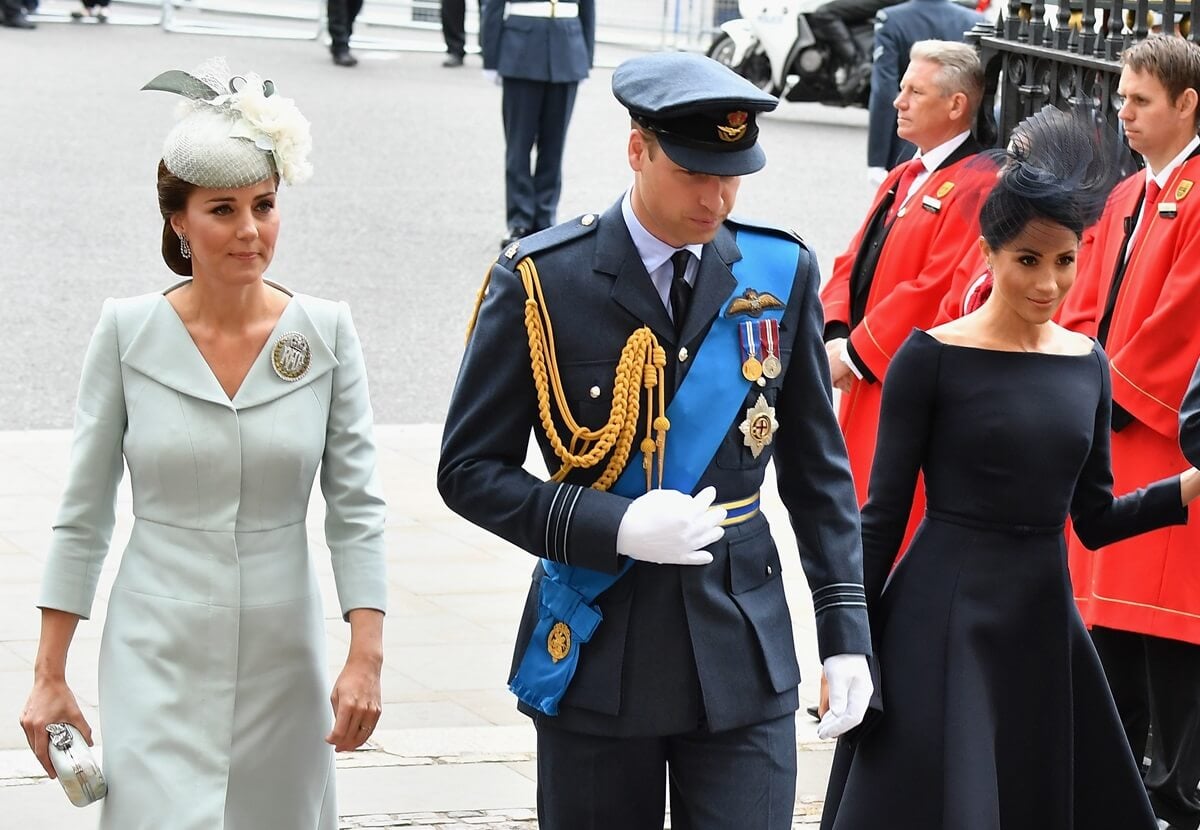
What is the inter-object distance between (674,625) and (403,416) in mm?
5287

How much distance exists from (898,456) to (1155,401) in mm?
1094

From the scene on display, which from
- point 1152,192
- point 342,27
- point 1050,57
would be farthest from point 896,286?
point 342,27

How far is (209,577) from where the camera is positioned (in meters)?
3.45

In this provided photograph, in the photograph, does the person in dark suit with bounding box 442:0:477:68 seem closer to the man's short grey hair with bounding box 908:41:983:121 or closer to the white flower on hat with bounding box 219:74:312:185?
the man's short grey hair with bounding box 908:41:983:121

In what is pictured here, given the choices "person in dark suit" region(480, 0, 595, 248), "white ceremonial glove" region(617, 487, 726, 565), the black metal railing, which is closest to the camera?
"white ceremonial glove" region(617, 487, 726, 565)

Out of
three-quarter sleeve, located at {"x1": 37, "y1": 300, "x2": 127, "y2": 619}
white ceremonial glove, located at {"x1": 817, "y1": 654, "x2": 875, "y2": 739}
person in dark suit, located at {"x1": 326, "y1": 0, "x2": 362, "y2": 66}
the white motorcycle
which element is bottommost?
person in dark suit, located at {"x1": 326, "y1": 0, "x2": 362, "y2": 66}

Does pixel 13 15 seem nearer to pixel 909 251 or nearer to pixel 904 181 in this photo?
pixel 904 181

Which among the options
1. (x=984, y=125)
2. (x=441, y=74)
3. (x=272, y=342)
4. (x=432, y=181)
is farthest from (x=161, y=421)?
(x=441, y=74)

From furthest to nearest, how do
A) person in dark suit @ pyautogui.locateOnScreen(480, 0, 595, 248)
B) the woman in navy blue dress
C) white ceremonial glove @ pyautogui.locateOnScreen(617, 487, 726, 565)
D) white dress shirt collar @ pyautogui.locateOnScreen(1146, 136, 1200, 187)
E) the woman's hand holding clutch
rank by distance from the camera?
person in dark suit @ pyautogui.locateOnScreen(480, 0, 595, 248) < white dress shirt collar @ pyautogui.locateOnScreen(1146, 136, 1200, 187) < the woman in navy blue dress < the woman's hand holding clutch < white ceremonial glove @ pyautogui.locateOnScreen(617, 487, 726, 565)

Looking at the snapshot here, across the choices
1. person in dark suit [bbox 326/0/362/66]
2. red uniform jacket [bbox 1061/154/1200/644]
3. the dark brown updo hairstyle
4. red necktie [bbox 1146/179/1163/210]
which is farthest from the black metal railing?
person in dark suit [bbox 326/0/362/66]

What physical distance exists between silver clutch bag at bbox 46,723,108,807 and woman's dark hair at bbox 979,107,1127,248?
1993 mm

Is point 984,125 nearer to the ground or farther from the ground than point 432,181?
farther from the ground

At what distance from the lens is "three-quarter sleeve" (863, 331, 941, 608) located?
13.5 feet

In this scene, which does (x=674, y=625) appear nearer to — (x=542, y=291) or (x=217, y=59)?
(x=542, y=291)
